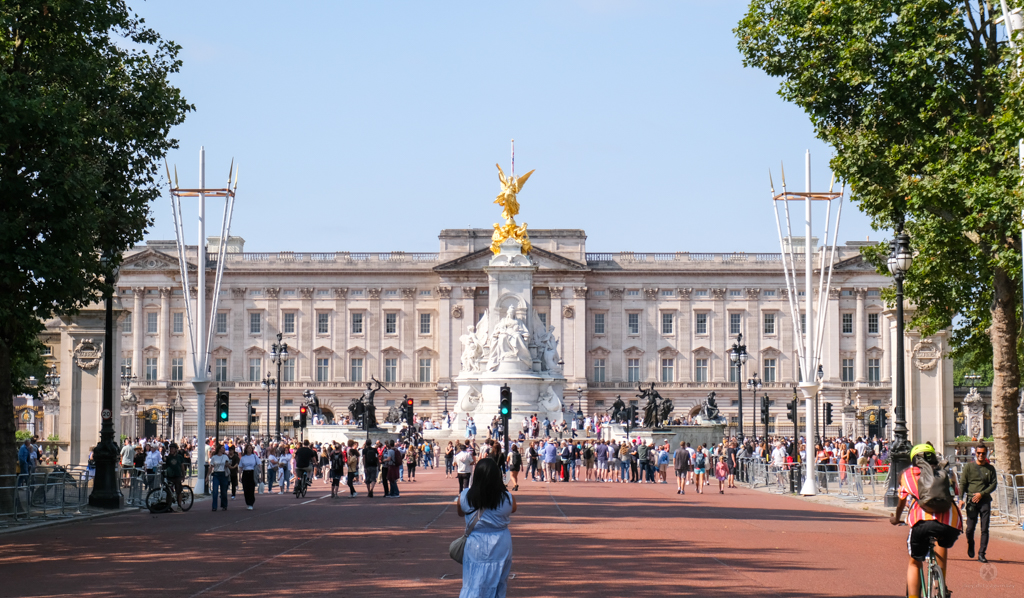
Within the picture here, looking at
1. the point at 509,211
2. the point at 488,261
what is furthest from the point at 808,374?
the point at 488,261

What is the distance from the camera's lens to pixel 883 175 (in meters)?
28.6

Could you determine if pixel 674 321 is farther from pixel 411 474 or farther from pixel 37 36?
pixel 37 36

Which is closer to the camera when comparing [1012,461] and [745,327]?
[1012,461]

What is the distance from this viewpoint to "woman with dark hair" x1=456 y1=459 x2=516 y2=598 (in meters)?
10.1

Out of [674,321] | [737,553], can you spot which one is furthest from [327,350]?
[737,553]

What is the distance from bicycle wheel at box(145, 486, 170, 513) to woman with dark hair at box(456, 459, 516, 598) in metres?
20.0

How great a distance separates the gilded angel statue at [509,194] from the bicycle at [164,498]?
44869mm

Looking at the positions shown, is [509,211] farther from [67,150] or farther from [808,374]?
[67,150]

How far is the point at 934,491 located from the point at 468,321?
9994 centimetres

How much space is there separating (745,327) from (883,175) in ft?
284

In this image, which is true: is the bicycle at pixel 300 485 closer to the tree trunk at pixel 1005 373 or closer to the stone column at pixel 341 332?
the tree trunk at pixel 1005 373

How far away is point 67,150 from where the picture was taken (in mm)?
24016

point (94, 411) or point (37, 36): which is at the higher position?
point (37, 36)

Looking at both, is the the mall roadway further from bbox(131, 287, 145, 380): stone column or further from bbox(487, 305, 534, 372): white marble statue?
bbox(131, 287, 145, 380): stone column
